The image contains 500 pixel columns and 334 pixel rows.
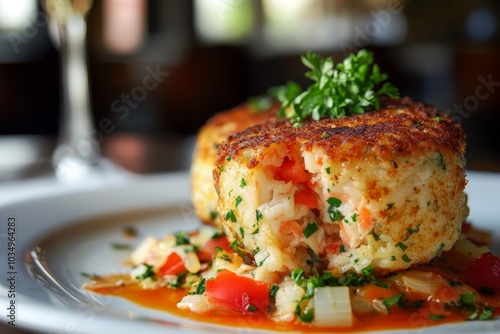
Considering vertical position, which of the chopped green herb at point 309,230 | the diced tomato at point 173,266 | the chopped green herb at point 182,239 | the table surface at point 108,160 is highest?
the chopped green herb at point 309,230

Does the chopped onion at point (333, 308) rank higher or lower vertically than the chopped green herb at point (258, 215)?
lower

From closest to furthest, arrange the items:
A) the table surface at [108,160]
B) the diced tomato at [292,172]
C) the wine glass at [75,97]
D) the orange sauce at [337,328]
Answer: the orange sauce at [337,328], the diced tomato at [292,172], the table surface at [108,160], the wine glass at [75,97]

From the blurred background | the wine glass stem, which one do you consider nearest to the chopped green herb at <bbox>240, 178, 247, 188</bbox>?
the wine glass stem

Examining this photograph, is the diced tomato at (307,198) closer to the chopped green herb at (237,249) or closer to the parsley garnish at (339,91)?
the chopped green herb at (237,249)

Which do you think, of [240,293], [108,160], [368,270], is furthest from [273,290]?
[108,160]

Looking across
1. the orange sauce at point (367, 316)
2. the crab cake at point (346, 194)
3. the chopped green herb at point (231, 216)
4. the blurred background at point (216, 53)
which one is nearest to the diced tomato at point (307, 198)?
the crab cake at point (346, 194)

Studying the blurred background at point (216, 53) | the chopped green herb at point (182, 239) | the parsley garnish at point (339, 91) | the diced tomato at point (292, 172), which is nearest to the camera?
the diced tomato at point (292, 172)

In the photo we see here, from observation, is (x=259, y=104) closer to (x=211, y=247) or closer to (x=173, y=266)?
(x=211, y=247)
